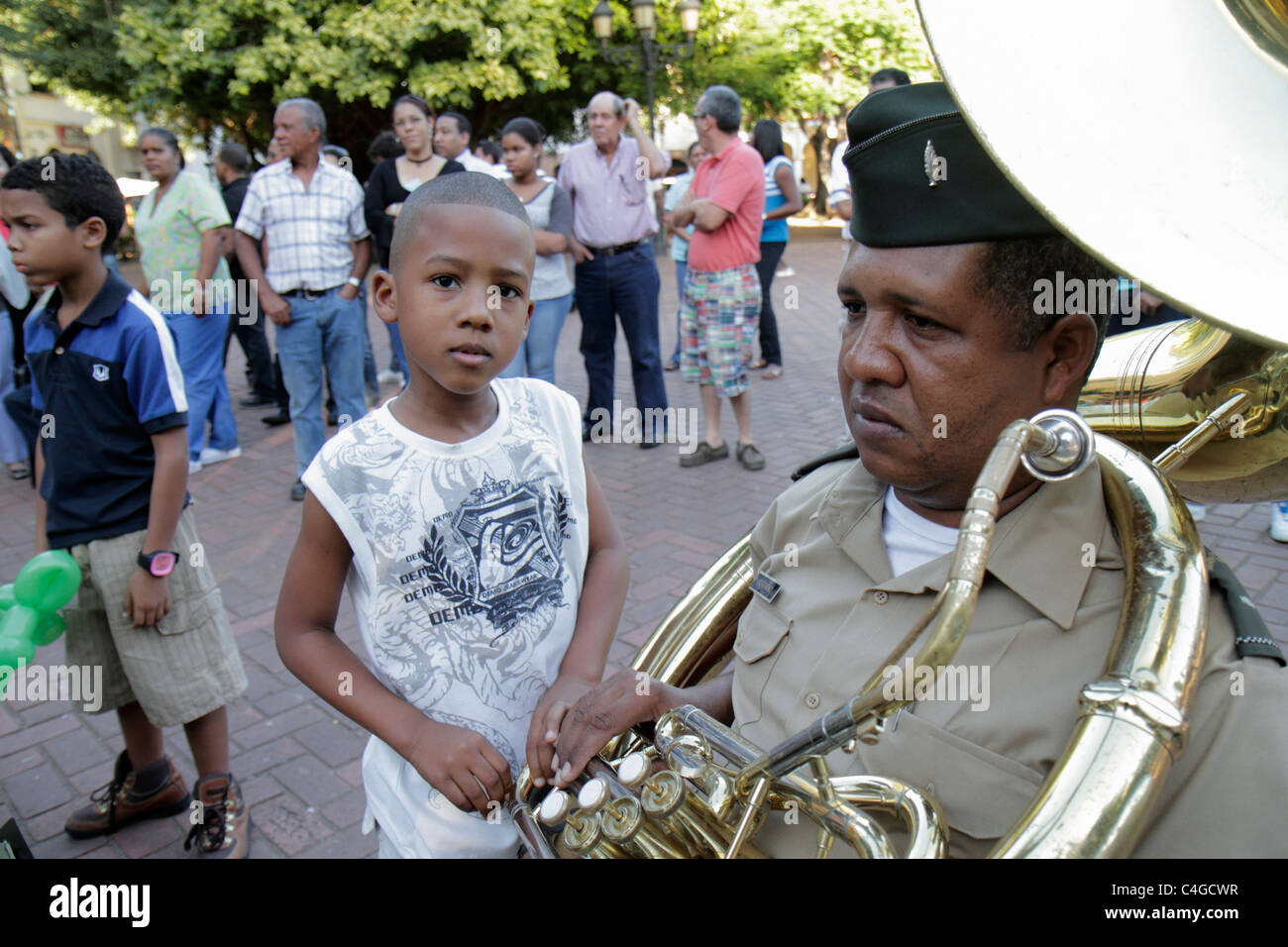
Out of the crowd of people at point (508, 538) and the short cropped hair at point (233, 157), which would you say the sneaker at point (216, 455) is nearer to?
the short cropped hair at point (233, 157)

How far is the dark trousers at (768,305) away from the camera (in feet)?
23.2

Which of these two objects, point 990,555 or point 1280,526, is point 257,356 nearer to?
point 1280,526

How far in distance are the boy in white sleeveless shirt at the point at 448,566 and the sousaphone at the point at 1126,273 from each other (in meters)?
0.34

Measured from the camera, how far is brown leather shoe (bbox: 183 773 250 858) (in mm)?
2412

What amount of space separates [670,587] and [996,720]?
2.87 metres

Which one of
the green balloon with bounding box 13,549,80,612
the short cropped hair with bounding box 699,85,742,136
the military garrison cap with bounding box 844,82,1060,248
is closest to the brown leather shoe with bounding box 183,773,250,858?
the green balloon with bounding box 13,549,80,612

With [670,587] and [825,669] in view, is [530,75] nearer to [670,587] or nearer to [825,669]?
Result: [670,587]

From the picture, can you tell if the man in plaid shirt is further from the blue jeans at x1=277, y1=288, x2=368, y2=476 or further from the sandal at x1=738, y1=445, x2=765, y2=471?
the sandal at x1=738, y1=445, x2=765, y2=471

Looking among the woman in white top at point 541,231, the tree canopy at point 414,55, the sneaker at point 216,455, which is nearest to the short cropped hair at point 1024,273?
the woman in white top at point 541,231

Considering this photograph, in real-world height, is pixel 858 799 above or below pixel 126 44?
below

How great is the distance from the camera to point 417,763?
1355mm

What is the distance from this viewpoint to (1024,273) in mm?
1066

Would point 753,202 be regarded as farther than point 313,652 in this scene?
Yes
